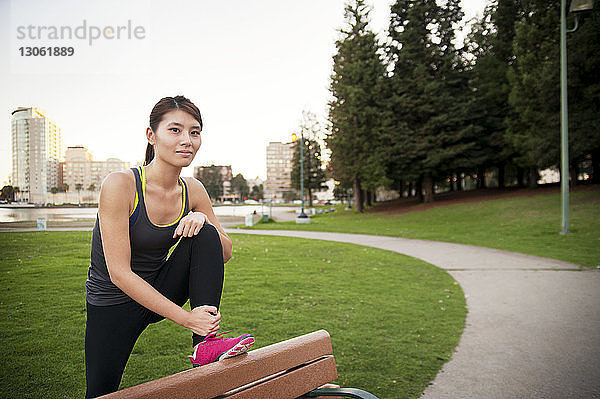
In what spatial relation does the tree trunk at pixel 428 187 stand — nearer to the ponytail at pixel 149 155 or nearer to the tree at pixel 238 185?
the tree at pixel 238 185

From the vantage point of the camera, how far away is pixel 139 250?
77.1 inches

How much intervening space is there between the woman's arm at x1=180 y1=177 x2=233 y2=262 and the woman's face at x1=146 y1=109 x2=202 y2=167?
267mm

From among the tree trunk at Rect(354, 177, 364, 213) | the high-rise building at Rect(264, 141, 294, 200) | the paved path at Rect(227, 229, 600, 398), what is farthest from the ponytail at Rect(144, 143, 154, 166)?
the high-rise building at Rect(264, 141, 294, 200)

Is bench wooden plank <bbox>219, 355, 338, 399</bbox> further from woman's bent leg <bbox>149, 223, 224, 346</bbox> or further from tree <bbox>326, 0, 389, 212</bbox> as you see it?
tree <bbox>326, 0, 389, 212</bbox>

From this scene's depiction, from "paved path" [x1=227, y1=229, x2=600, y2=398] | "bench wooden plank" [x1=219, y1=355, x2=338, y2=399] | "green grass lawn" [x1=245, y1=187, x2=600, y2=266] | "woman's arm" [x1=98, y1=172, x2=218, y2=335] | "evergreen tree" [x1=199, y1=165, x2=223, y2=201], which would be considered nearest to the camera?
"bench wooden plank" [x1=219, y1=355, x2=338, y2=399]

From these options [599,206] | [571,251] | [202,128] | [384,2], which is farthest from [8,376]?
Result: [384,2]

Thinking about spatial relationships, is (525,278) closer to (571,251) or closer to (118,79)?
(571,251)

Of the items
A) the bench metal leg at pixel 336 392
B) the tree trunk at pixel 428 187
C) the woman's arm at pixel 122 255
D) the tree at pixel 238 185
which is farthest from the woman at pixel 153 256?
the tree trunk at pixel 428 187

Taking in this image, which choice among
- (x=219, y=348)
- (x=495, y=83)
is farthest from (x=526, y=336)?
(x=495, y=83)

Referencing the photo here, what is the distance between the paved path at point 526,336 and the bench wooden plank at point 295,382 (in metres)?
1.60

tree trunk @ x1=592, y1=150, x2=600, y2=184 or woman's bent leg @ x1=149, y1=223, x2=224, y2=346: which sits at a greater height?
tree trunk @ x1=592, y1=150, x2=600, y2=184

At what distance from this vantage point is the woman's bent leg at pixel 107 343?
1.93 m

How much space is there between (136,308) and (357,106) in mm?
32020

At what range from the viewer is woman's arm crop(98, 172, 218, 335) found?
5.74 feet
